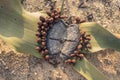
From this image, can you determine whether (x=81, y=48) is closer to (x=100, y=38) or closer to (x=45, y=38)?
(x=100, y=38)

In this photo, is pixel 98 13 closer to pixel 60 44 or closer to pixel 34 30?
pixel 60 44

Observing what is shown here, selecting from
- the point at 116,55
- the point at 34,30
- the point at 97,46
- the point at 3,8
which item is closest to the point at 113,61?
the point at 116,55

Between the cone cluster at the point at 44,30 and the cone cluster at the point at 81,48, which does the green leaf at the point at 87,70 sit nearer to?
the cone cluster at the point at 81,48

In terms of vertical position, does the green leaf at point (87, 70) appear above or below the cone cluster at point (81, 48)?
below

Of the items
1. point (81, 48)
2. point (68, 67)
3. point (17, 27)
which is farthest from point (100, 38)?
point (17, 27)

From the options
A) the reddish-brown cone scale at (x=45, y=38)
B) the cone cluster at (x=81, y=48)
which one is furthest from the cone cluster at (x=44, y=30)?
the cone cluster at (x=81, y=48)

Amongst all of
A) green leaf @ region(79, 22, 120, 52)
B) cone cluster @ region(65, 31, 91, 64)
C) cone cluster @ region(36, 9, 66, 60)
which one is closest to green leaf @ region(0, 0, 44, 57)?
cone cluster @ region(36, 9, 66, 60)

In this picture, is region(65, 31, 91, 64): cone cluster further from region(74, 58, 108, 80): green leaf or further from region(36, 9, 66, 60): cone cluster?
region(36, 9, 66, 60): cone cluster
